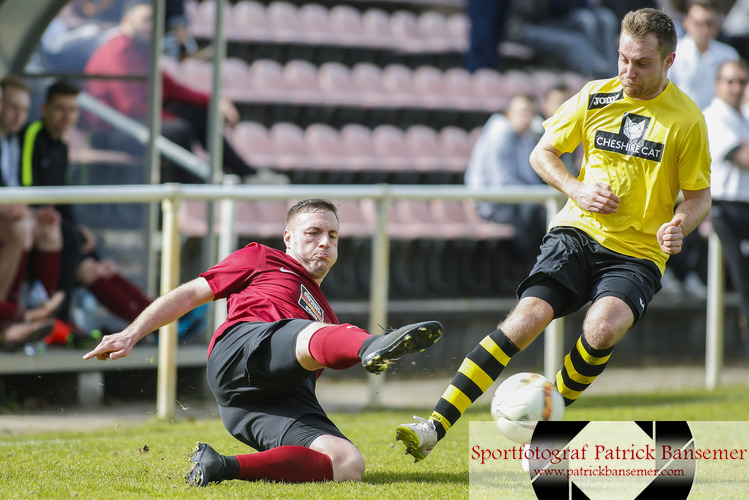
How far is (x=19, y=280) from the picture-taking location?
258 inches

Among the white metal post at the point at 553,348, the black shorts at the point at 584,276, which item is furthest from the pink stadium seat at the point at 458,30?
the black shorts at the point at 584,276

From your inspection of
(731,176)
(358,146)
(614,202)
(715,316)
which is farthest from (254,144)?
(614,202)

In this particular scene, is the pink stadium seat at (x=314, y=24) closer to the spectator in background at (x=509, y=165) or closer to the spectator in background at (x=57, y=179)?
the spectator in background at (x=509, y=165)

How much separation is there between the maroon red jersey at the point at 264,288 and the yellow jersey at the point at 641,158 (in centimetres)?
125

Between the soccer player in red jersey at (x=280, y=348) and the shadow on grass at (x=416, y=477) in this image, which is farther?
the shadow on grass at (x=416, y=477)

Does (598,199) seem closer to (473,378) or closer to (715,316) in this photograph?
(473,378)

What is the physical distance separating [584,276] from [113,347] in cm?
198

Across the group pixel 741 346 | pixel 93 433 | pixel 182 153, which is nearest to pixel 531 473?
pixel 93 433

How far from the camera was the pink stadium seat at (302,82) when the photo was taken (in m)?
11.5

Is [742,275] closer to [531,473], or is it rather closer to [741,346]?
[741,346]

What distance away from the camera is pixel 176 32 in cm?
1077

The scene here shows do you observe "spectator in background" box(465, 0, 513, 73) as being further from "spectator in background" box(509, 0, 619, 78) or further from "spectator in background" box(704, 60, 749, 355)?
"spectator in background" box(704, 60, 749, 355)

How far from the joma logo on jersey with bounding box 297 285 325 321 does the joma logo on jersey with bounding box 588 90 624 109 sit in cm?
147

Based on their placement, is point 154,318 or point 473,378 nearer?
point 154,318
